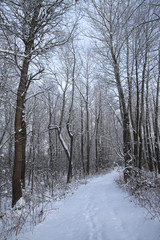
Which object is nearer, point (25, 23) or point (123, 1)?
point (25, 23)

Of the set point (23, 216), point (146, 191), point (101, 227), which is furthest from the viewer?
point (146, 191)

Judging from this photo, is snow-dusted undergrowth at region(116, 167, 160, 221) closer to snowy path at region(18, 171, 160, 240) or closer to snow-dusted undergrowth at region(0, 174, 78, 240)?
snowy path at region(18, 171, 160, 240)

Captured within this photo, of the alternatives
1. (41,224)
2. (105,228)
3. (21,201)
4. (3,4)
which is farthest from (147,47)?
(21,201)

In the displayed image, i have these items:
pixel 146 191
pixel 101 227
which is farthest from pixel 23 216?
pixel 146 191

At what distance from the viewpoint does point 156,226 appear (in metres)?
2.27

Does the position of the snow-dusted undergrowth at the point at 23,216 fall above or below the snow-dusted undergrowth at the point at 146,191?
below

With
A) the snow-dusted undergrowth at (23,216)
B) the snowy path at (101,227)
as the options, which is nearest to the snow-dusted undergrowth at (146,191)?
the snowy path at (101,227)

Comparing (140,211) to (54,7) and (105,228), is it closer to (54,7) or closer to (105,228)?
(105,228)

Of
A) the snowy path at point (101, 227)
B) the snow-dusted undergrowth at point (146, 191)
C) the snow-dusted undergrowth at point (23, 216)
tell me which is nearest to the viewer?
the snowy path at point (101, 227)

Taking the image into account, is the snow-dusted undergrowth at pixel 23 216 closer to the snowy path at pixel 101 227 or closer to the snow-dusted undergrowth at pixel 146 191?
the snowy path at pixel 101 227

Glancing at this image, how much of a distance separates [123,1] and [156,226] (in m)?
7.64

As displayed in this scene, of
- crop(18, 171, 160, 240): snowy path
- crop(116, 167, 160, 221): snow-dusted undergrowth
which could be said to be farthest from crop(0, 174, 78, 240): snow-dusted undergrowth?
crop(116, 167, 160, 221): snow-dusted undergrowth

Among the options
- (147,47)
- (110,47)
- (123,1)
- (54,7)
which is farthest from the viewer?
(110,47)

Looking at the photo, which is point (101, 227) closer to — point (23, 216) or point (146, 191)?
point (23, 216)
